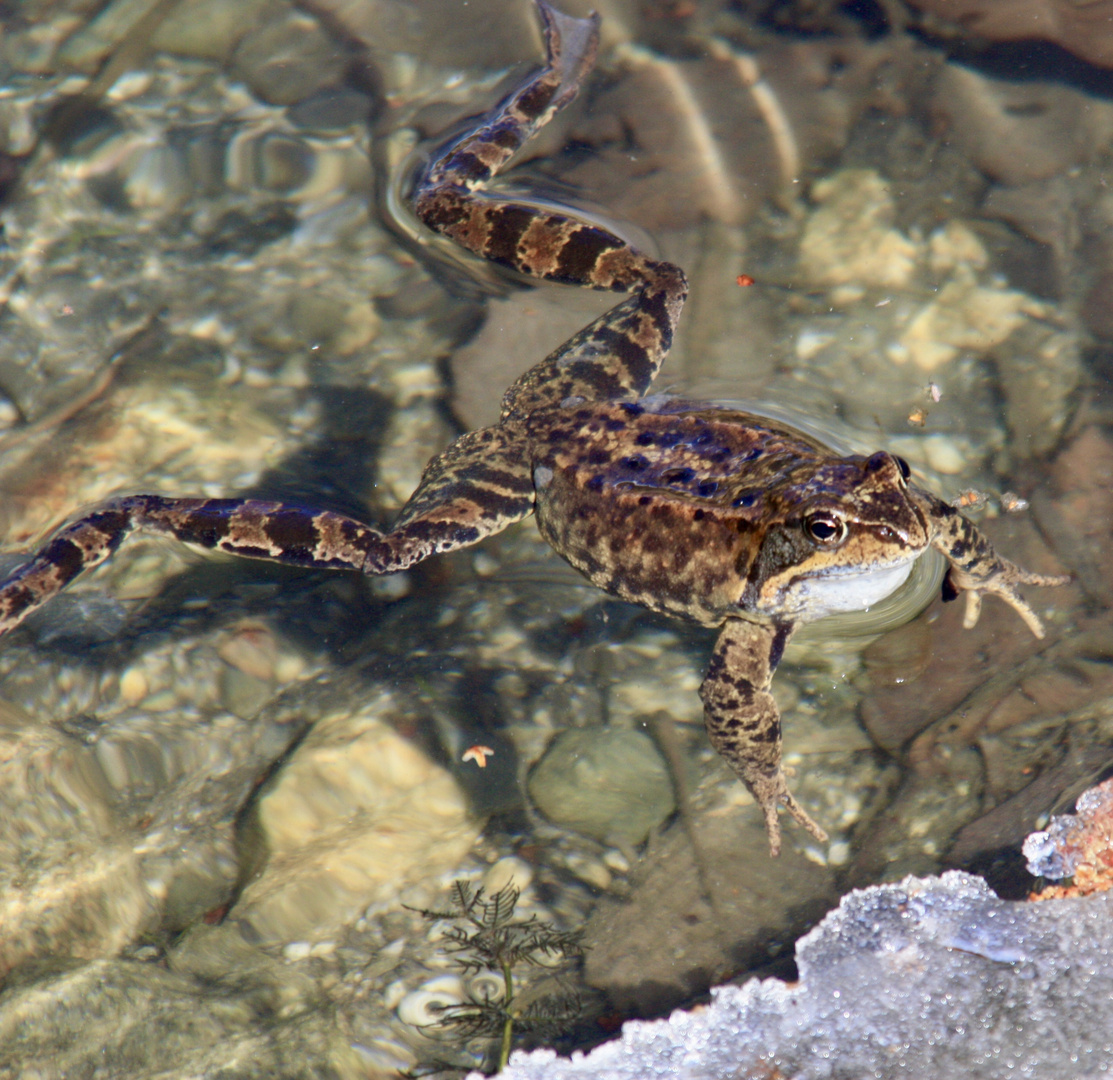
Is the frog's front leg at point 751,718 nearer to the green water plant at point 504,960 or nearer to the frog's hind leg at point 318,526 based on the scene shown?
the green water plant at point 504,960

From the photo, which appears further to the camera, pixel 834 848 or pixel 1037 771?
pixel 834 848

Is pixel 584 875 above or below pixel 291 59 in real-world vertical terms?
below

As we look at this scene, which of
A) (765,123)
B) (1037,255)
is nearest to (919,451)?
(1037,255)

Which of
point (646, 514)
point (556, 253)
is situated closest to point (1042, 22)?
point (556, 253)

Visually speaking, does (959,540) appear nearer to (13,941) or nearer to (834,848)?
(834,848)

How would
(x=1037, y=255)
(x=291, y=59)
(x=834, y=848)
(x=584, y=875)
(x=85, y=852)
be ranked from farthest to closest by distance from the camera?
(x=291, y=59)
(x=1037, y=255)
(x=85, y=852)
(x=584, y=875)
(x=834, y=848)

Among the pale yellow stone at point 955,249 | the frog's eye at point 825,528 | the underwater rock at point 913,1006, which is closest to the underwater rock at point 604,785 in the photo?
the underwater rock at point 913,1006

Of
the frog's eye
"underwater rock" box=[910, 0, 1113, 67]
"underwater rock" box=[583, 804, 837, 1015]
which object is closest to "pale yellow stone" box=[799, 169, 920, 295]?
"underwater rock" box=[910, 0, 1113, 67]

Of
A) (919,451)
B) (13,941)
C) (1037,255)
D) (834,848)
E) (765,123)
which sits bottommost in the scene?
(13,941)
